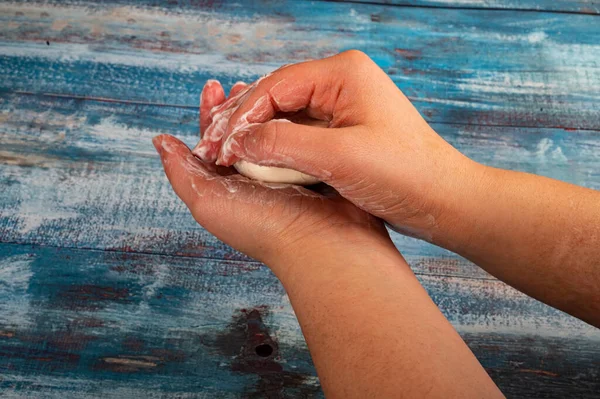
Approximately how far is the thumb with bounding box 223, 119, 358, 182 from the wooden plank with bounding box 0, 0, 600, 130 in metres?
0.61

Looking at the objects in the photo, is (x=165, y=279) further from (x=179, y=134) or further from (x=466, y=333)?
(x=466, y=333)

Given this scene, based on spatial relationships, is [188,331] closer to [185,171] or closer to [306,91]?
[185,171]

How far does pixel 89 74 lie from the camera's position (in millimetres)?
1472

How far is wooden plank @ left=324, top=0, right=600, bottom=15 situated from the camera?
1.65 meters

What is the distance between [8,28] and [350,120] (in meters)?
1.20

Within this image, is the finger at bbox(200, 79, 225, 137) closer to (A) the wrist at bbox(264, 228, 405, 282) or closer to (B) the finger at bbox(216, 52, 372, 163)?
(B) the finger at bbox(216, 52, 372, 163)

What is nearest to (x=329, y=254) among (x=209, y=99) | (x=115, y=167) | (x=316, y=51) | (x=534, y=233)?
(x=534, y=233)

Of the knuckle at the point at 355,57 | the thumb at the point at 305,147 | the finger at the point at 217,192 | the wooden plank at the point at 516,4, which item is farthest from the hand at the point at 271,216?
the wooden plank at the point at 516,4

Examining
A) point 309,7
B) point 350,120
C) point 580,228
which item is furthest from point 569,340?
point 309,7

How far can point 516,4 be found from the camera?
1.66m

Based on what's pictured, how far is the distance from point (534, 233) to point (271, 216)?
0.51 meters

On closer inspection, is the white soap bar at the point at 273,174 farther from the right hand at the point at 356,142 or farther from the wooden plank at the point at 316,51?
the wooden plank at the point at 316,51

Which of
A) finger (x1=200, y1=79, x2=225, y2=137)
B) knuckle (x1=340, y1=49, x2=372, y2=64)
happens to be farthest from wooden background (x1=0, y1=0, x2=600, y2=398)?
knuckle (x1=340, y1=49, x2=372, y2=64)

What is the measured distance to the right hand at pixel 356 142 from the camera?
2.97 ft
